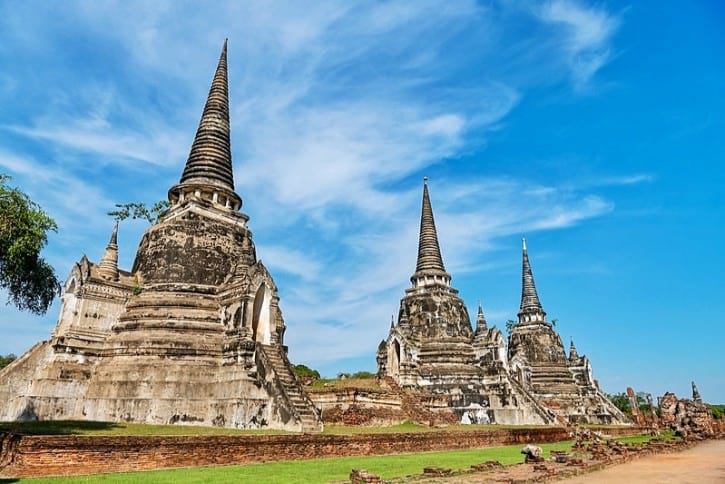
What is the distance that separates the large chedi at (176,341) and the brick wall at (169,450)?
2.55m

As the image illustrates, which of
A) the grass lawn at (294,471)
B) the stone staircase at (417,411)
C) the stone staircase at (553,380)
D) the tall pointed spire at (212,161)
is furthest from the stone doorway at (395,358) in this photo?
the grass lawn at (294,471)

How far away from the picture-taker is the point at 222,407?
18.3 meters

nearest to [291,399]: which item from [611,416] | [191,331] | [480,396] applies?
[191,331]

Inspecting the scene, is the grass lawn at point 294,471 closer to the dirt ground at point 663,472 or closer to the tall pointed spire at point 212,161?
the dirt ground at point 663,472

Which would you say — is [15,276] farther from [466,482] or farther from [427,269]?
[427,269]

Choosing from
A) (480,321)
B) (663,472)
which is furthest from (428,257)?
(663,472)

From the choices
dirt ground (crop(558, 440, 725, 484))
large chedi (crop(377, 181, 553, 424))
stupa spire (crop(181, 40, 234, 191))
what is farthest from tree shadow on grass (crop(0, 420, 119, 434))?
large chedi (crop(377, 181, 553, 424))

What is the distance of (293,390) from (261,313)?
463cm

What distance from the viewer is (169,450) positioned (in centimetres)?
1166

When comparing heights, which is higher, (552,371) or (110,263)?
(110,263)

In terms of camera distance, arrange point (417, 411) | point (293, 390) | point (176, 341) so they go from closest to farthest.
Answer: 1. point (293, 390)
2. point (176, 341)
3. point (417, 411)

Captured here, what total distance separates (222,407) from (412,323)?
18.6 meters

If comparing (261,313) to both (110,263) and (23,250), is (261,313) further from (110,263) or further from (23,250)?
(23,250)

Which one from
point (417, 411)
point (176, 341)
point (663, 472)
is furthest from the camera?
point (417, 411)
